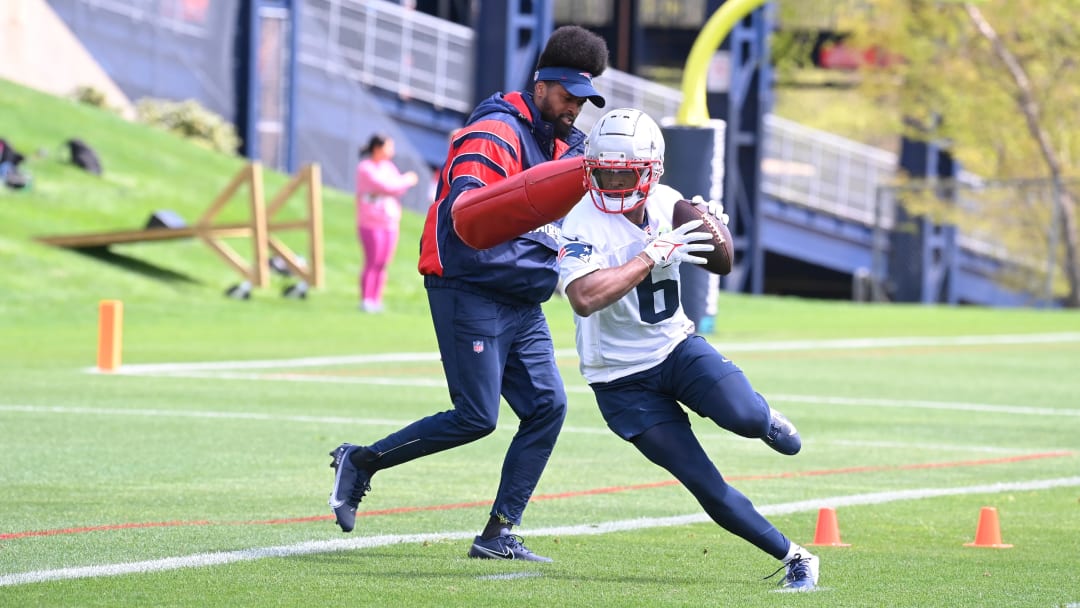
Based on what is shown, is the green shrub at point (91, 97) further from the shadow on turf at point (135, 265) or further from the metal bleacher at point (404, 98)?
Result: the shadow on turf at point (135, 265)

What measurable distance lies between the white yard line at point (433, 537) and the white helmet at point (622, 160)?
2.08 meters

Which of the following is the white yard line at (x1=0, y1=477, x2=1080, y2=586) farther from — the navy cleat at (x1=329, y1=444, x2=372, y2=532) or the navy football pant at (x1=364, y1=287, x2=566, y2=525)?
the navy football pant at (x1=364, y1=287, x2=566, y2=525)

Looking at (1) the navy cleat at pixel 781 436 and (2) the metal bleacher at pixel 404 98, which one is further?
(2) the metal bleacher at pixel 404 98

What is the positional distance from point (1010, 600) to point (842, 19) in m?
31.0

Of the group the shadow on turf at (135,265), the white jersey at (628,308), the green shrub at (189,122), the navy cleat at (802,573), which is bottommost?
the shadow on turf at (135,265)

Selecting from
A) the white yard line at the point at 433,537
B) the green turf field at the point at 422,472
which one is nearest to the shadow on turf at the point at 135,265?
the green turf field at the point at 422,472

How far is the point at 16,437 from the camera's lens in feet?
38.5

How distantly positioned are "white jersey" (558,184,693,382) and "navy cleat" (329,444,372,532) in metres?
1.29

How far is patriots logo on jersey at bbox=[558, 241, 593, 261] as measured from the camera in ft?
21.5

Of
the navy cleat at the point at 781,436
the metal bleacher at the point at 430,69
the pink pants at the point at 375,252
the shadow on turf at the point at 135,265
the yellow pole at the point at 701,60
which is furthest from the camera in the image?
the metal bleacher at the point at 430,69

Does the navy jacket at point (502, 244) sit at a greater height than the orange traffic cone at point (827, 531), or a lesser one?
greater

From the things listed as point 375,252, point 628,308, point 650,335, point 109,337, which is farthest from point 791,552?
point 375,252

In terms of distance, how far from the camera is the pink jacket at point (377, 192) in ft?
73.3

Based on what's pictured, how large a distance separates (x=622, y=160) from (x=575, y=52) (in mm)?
1069
